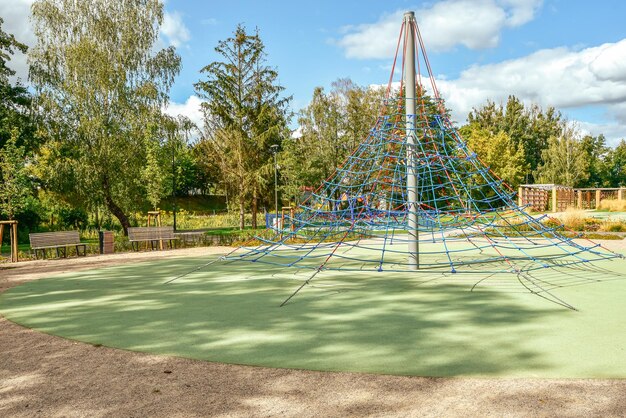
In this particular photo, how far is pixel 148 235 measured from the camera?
15305 millimetres

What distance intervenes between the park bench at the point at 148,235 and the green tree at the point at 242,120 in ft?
38.7

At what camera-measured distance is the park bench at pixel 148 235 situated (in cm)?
1498

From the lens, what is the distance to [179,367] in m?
4.03

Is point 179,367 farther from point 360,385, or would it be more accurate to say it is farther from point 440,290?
point 440,290

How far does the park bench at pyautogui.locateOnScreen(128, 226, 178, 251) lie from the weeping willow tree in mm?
6228

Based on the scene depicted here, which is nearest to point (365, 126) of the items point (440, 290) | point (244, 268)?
point (244, 268)

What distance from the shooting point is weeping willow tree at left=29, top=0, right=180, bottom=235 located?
2000 centimetres

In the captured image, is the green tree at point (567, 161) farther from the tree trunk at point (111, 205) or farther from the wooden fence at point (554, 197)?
the tree trunk at point (111, 205)

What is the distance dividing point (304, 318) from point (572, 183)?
148 ft

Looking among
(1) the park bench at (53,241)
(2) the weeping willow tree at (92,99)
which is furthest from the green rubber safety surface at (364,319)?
(2) the weeping willow tree at (92,99)

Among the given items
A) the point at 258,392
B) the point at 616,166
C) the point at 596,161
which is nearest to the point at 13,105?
the point at 258,392

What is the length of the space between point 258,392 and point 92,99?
772 inches

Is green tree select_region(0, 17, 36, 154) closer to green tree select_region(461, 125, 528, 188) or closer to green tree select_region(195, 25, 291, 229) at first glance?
green tree select_region(195, 25, 291, 229)

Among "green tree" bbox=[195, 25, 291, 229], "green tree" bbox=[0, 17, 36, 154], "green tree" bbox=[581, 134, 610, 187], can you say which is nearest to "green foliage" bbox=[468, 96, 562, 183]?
"green tree" bbox=[581, 134, 610, 187]
